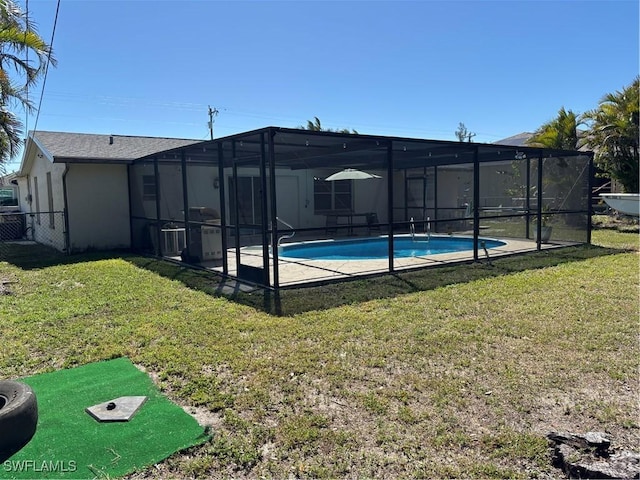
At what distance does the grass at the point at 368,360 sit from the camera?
2.52 metres

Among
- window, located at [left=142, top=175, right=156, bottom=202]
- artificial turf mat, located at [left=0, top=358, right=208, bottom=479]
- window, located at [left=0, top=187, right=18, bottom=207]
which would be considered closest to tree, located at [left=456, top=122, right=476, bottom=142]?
window, located at [left=0, top=187, right=18, bottom=207]

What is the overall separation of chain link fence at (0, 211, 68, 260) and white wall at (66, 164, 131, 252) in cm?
37

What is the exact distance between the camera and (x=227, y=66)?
579 inches

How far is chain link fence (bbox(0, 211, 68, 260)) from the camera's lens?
11.8 meters

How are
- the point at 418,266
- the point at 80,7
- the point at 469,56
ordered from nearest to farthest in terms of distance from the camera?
the point at 80,7 → the point at 418,266 → the point at 469,56

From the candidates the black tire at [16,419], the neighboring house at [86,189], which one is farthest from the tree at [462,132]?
the black tire at [16,419]

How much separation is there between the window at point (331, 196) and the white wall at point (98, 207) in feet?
20.9

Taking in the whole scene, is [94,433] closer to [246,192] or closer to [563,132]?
[246,192]

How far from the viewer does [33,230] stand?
50.3ft

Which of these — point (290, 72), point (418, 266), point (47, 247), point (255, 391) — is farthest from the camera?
point (290, 72)

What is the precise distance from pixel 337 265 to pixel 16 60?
8252 mm

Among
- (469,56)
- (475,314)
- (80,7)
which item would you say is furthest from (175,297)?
(469,56)

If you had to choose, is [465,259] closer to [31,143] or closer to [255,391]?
[255,391]

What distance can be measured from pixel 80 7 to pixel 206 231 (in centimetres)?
427
